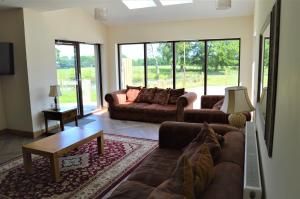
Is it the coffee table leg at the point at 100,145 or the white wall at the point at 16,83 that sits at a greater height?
the white wall at the point at 16,83

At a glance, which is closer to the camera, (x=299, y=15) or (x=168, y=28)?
(x=299, y=15)

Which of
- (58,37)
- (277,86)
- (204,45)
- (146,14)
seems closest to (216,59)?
(204,45)

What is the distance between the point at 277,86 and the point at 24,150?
3.10 metres

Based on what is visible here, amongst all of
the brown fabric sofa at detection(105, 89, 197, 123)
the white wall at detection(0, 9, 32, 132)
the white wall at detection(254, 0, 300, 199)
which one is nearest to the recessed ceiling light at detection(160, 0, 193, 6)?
the brown fabric sofa at detection(105, 89, 197, 123)

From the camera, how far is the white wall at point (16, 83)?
466 cm

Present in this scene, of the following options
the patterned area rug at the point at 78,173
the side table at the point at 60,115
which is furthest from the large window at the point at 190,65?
the side table at the point at 60,115

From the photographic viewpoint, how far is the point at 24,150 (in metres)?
3.19

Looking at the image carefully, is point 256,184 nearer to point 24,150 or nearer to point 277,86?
point 277,86

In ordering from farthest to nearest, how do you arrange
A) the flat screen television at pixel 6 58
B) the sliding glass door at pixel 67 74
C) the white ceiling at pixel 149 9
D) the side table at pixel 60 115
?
the sliding glass door at pixel 67 74 → the side table at pixel 60 115 → the flat screen television at pixel 6 58 → the white ceiling at pixel 149 9

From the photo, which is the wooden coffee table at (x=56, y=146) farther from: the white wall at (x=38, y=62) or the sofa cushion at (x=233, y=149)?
the sofa cushion at (x=233, y=149)

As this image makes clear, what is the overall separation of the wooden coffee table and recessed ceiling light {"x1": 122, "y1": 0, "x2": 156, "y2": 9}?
3.31 metres

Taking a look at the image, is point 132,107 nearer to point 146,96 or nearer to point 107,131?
point 146,96

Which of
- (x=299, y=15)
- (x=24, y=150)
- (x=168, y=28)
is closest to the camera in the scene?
(x=299, y=15)

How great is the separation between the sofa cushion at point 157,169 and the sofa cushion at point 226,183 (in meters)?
0.63
